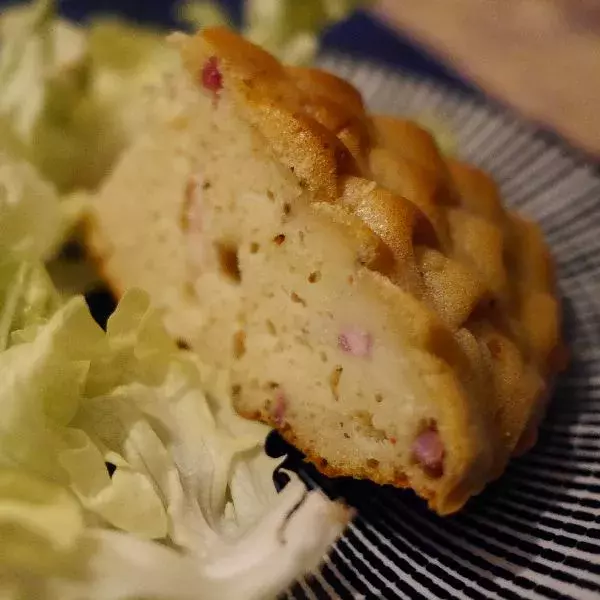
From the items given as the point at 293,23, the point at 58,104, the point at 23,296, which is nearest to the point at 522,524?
the point at 23,296

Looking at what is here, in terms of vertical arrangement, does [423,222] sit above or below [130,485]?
above

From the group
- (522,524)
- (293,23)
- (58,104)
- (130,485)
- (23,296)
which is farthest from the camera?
Result: (293,23)

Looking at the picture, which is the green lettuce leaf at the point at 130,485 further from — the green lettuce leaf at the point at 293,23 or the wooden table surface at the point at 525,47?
the wooden table surface at the point at 525,47

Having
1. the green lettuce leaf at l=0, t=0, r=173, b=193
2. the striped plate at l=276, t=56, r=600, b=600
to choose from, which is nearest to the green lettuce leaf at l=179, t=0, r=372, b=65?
the green lettuce leaf at l=0, t=0, r=173, b=193

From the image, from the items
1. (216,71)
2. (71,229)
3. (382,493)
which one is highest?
(216,71)

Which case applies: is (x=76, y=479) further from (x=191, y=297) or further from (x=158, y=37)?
(x=158, y=37)

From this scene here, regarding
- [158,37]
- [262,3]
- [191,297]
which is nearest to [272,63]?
[191,297]

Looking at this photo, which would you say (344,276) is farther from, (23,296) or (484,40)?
(484,40)
